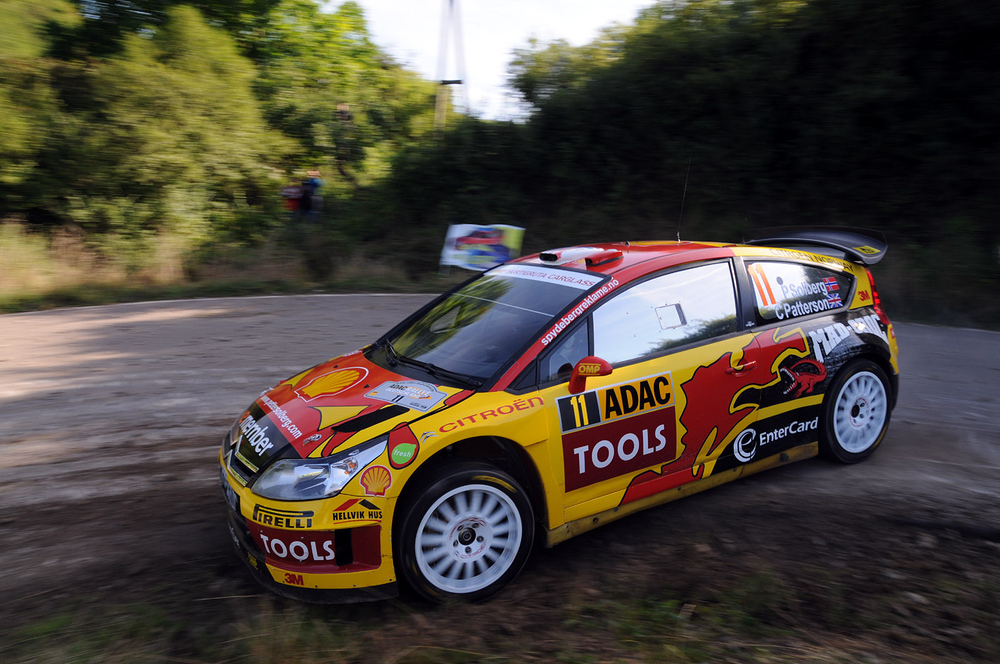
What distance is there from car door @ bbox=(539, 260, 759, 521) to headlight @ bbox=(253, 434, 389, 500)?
95 centimetres

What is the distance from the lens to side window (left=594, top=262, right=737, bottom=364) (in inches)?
156

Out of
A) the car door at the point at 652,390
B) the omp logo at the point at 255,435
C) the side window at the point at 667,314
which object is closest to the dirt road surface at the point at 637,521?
the car door at the point at 652,390

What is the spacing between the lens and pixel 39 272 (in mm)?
12844

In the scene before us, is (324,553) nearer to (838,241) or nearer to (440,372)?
(440,372)

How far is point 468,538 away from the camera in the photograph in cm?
345

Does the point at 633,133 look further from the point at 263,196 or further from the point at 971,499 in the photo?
the point at 971,499

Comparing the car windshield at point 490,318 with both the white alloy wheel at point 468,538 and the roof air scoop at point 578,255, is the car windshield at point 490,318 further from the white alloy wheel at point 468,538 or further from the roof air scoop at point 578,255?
the white alloy wheel at point 468,538

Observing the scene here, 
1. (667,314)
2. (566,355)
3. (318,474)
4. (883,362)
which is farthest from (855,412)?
(318,474)

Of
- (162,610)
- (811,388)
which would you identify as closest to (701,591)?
(811,388)

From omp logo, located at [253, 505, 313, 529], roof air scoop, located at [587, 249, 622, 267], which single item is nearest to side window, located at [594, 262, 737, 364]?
roof air scoop, located at [587, 249, 622, 267]

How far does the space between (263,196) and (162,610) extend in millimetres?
16313

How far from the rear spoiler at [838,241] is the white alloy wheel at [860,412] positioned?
89cm

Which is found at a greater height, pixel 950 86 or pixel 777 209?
pixel 950 86

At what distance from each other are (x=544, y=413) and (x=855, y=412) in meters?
2.66
